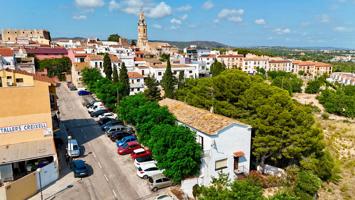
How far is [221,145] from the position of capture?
78.2ft

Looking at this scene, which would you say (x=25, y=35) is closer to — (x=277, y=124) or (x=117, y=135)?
(x=117, y=135)

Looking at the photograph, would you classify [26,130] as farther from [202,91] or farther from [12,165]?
[202,91]

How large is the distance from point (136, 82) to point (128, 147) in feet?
112

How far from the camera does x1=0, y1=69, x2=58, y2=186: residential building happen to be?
2350 centimetres

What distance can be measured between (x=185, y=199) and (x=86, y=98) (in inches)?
1525

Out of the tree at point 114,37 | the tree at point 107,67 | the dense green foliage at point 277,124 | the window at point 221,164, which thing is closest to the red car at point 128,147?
the window at point 221,164

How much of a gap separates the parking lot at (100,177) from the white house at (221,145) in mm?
4347

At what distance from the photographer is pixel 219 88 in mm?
33094

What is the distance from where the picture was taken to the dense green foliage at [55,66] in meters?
77.6

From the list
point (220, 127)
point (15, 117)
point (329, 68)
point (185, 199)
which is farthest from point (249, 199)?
point (329, 68)

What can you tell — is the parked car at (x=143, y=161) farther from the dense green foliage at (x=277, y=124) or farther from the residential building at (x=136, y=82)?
the residential building at (x=136, y=82)

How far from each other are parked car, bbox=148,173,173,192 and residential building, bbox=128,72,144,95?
3939 centimetres

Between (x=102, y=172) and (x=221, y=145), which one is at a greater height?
(x=221, y=145)

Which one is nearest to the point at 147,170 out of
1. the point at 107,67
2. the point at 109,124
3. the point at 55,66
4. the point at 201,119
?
the point at 201,119
